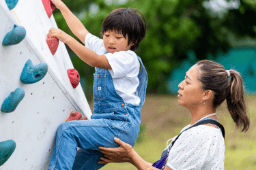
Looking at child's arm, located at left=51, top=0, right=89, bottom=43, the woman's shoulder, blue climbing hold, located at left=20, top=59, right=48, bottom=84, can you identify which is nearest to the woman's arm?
the woman's shoulder

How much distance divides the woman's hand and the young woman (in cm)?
1

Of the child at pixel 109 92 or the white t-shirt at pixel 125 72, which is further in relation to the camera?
the white t-shirt at pixel 125 72

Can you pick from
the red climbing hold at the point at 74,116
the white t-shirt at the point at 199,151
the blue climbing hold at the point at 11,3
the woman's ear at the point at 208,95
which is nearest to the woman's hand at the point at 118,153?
the red climbing hold at the point at 74,116

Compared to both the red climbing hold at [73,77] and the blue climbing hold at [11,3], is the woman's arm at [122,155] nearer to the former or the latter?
the red climbing hold at [73,77]

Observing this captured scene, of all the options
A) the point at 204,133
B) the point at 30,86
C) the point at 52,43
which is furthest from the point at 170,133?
the point at 30,86

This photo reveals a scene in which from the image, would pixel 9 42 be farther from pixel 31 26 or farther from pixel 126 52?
pixel 126 52

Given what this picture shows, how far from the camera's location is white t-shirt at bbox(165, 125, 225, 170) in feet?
4.47

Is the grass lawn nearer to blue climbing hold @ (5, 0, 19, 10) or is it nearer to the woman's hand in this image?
the woman's hand

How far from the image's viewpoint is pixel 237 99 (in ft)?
4.89

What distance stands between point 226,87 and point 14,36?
998 millimetres

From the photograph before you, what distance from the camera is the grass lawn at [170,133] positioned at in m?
4.51

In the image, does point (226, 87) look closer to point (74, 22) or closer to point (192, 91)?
point (192, 91)

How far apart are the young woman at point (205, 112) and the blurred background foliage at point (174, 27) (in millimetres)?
3858

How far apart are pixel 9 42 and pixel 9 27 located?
0.06m
